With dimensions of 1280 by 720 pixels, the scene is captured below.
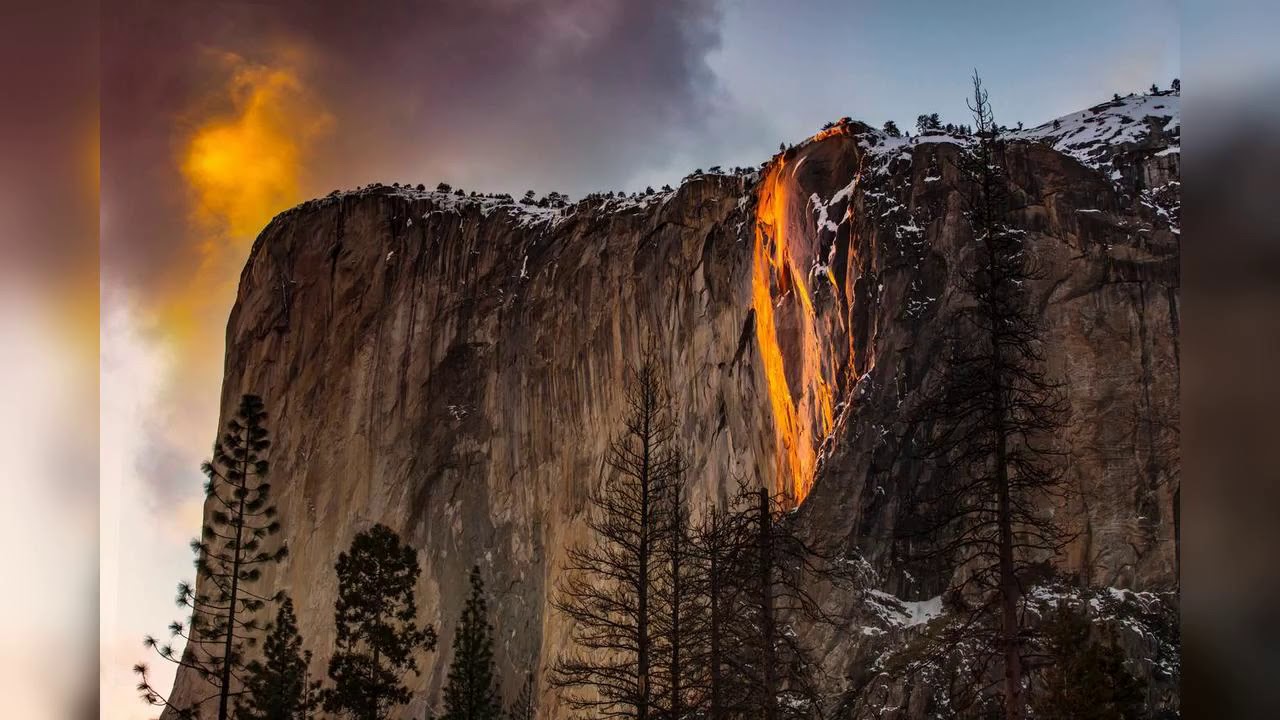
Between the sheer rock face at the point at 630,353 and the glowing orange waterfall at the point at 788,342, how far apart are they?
13 centimetres

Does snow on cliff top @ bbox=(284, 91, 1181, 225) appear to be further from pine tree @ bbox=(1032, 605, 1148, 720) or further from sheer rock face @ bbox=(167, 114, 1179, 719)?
pine tree @ bbox=(1032, 605, 1148, 720)

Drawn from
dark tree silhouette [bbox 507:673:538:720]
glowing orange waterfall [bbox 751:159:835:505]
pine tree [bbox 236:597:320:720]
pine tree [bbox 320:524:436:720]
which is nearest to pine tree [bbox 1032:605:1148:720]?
glowing orange waterfall [bbox 751:159:835:505]

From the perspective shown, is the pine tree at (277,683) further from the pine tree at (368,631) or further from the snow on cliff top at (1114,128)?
the snow on cliff top at (1114,128)

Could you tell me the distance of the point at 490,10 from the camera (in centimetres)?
2027

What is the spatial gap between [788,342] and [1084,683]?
15.5 meters

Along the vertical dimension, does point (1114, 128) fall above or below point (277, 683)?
above

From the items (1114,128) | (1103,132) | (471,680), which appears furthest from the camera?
(1103,132)

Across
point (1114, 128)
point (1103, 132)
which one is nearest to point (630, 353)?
point (1103, 132)

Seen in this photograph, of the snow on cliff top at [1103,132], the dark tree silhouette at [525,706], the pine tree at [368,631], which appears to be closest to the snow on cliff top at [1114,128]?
the snow on cliff top at [1103,132]

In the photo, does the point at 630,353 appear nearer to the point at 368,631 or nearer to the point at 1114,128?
the point at 1114,128

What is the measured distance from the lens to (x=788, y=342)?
1180 inches
